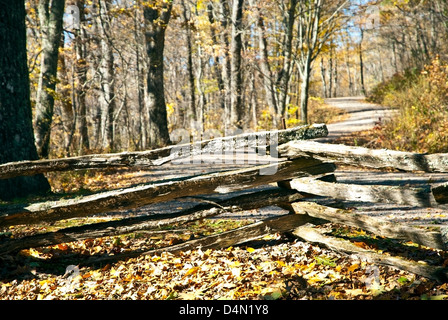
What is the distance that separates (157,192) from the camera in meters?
3.71

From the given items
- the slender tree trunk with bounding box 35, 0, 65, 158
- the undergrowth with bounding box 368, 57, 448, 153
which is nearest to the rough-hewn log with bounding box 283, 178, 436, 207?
the undergrowth with bounding box 368, 57, 448, 153

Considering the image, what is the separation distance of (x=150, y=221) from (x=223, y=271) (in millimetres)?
1117

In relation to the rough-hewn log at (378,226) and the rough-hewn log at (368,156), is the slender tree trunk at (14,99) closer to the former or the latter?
the rough-hewn log at (368,156)

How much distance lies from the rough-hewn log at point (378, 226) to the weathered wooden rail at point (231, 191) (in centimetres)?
1

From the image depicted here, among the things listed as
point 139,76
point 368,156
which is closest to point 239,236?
point 368,156

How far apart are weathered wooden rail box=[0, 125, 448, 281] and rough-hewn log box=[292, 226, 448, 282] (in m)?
0.01

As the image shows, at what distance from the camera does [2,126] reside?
17.5 ft

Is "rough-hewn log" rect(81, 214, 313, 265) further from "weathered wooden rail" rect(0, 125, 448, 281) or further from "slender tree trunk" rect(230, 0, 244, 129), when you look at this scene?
"slender tree trunk" rect(230, 0, 244, 129)

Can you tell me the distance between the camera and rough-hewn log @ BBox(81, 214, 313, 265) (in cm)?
395

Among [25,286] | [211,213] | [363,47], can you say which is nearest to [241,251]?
[211,213]

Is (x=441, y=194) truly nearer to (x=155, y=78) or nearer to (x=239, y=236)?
(x=239, y=236)

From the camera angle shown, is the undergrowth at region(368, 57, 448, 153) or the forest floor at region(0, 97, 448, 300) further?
the undergrowth at region(368, 57, 448, 153)
